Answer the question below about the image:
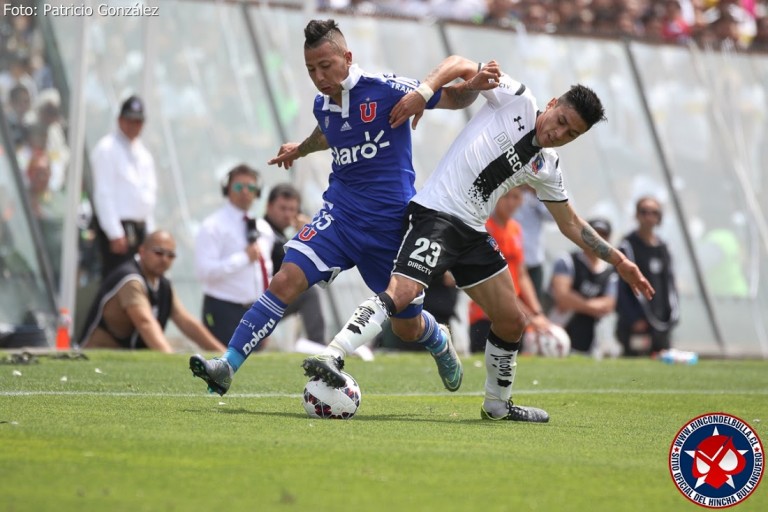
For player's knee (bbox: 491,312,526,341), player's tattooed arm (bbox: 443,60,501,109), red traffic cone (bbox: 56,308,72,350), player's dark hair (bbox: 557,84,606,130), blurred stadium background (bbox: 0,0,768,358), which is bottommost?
red traffic cone (bbox: 56,308,72,350)

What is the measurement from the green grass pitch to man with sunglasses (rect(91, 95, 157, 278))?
3392 millimetres

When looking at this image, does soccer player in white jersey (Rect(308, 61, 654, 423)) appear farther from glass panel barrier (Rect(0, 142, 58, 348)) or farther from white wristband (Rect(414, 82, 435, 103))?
glass panel barrier (Rect(0, 142, 58, 348))

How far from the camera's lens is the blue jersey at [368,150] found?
27.1 ft

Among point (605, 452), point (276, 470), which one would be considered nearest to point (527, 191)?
point (605, 452)

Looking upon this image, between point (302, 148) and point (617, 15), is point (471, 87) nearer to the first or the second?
point (302, 148)

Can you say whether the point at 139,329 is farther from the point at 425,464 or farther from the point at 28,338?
the point at 425,464

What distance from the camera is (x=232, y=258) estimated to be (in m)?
13.9

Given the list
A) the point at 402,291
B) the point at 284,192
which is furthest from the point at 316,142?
the point at 284,192

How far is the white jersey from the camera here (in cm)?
802

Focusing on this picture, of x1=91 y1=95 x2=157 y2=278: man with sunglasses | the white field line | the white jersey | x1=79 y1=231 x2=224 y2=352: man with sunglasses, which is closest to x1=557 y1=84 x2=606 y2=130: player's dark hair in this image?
the white jersey

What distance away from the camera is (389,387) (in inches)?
406

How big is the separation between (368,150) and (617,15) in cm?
1385

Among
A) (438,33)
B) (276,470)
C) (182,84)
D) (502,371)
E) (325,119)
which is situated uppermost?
(438,33)

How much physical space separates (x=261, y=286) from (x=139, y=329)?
1.66 meters
